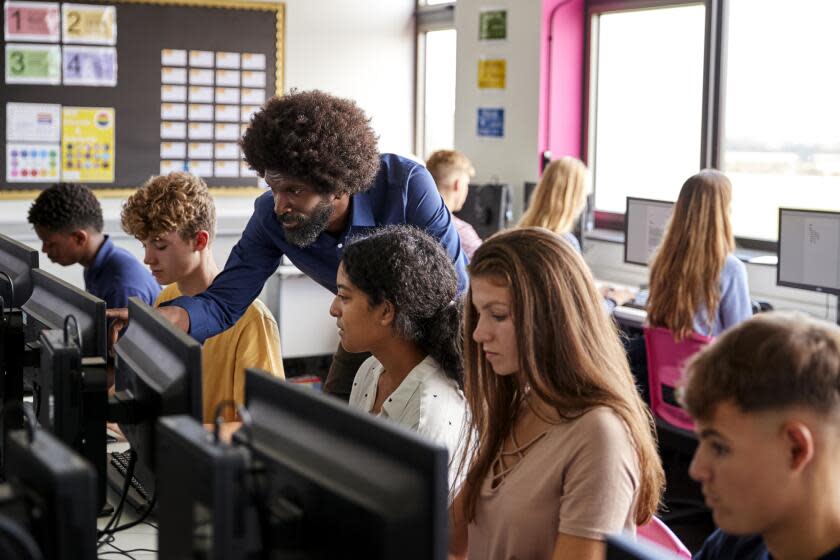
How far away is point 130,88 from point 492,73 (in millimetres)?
1890

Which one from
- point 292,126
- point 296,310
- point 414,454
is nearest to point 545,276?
point 414,454

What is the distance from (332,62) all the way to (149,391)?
510cm

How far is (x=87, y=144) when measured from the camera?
5.85 m

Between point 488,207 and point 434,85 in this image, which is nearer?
point 488,207

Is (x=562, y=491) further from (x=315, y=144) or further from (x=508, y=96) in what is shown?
(x=508, y=96)

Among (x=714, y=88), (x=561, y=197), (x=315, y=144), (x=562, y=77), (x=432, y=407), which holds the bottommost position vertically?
(x=432, y=407)

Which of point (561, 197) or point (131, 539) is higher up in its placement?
point (561, 197)

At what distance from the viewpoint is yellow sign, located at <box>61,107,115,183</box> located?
19.0ft

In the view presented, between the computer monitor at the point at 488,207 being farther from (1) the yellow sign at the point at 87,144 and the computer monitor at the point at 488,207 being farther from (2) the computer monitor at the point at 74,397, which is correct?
(2) the computer monitor at the point at 74,397

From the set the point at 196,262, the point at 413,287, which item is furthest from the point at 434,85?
the point at 413,287

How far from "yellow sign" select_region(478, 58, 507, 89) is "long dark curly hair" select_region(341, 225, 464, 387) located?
3.87 meters

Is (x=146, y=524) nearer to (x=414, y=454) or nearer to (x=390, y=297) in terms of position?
(x=390, y=297)

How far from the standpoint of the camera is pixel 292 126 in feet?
8.07

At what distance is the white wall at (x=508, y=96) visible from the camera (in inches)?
221
